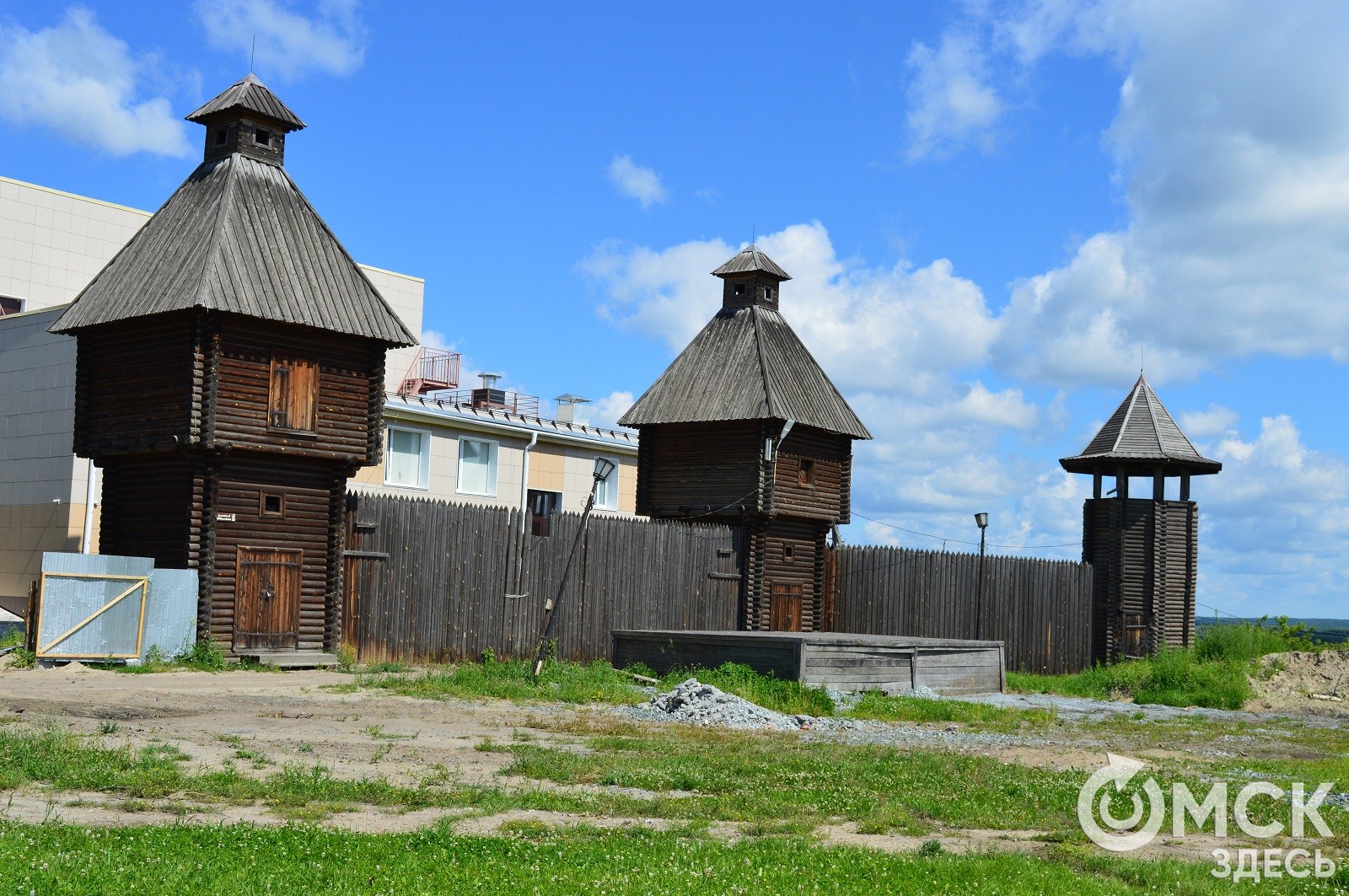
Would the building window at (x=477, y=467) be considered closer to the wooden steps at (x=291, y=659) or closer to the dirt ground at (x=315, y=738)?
the wooden steps at (x=291, y=659)

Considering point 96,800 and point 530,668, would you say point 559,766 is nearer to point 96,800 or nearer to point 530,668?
point 96,800

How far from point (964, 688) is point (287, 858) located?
670 inches

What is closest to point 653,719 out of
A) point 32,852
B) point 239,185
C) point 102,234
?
point 32,852

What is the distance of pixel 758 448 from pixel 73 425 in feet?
50.0

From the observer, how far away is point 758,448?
29016 mm

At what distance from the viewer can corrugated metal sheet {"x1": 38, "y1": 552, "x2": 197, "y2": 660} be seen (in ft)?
66.3

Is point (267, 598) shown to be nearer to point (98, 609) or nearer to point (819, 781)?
point (98, 609)

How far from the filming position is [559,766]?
439 inches

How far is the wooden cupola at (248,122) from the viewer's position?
2462 cm

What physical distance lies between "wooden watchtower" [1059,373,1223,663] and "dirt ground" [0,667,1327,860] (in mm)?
15670

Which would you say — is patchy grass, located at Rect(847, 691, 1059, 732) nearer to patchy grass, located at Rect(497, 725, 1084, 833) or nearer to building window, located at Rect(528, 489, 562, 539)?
patchy grass, located at Rect(497, 725, 1084, 833)
